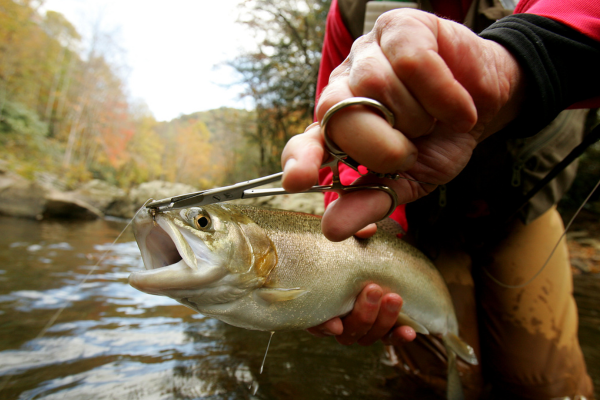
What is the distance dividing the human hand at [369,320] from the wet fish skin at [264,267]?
55 millimetres

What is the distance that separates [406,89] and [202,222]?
79 cm

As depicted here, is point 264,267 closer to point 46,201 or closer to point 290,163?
point 290,163

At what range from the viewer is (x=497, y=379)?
7.73ft

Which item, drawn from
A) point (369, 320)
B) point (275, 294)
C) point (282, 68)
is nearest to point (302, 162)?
point (275, 294)

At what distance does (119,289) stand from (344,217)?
3695mm

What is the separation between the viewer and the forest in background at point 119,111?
11656 mm

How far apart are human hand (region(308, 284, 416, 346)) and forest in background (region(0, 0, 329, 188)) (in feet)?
29.9

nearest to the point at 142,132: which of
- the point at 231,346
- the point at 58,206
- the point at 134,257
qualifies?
the point at 58,206

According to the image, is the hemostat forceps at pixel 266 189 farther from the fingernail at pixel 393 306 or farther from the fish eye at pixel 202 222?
the fingernail at pixel 393 306

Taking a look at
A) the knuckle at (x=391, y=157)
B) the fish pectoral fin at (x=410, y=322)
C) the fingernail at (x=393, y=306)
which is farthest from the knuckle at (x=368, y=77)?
the fish pectoral fin at (x=410, y=322)

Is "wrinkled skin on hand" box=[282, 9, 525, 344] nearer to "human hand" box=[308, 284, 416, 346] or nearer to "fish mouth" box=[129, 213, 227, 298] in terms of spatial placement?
"fish mouth" box=[129, 213, 227, 298]

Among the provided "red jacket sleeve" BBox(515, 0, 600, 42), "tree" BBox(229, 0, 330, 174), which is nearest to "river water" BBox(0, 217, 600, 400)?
"red jacket sleeve" BBox(515, 0, 600, 42)

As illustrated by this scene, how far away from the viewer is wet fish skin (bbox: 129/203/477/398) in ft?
3.40

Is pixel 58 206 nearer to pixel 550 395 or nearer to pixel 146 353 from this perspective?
pixel 146 353
